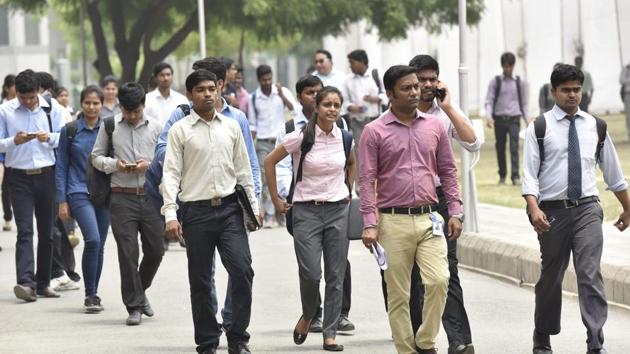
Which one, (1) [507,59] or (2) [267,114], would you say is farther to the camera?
(1) [507,59]

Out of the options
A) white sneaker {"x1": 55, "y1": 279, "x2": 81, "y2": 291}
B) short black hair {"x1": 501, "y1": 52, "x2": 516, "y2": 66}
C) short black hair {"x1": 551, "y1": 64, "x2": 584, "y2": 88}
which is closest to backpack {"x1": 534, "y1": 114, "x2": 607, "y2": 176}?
short black hair {"x1": 551, "y1": 64, "x2": 584, "y2": 88}

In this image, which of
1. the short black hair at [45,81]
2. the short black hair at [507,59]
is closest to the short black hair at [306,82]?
the short black hair at [45,81]

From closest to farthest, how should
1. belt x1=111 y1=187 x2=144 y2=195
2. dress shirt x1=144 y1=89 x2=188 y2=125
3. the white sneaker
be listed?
belt x1=111 y1=187 x2=144 y2=195 < the white sneaker < dress shirt x1=144 y1=89 x2=188 y2=125

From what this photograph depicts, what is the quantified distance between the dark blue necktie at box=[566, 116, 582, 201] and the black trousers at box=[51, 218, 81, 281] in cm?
608

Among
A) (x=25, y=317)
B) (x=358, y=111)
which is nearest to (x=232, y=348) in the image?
(x=25, y=317)

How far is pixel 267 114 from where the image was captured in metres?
21.0

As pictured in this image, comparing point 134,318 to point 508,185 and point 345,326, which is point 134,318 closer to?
point 345,326

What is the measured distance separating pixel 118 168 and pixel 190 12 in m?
30.1

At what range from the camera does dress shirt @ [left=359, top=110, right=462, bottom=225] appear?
932cm

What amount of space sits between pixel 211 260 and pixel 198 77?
1.10 meters

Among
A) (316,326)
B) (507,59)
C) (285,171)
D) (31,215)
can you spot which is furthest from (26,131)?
(507,59)

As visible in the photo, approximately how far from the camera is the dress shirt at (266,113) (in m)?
20.8

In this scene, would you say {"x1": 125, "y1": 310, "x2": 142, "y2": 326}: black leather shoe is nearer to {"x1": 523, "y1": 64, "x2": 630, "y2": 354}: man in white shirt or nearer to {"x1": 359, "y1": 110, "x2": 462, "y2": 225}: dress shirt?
{"x1": 359, "y1": 110, "x2": 462, "y2": 225}: dress shirt

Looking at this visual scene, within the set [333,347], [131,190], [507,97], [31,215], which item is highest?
[507,97]
